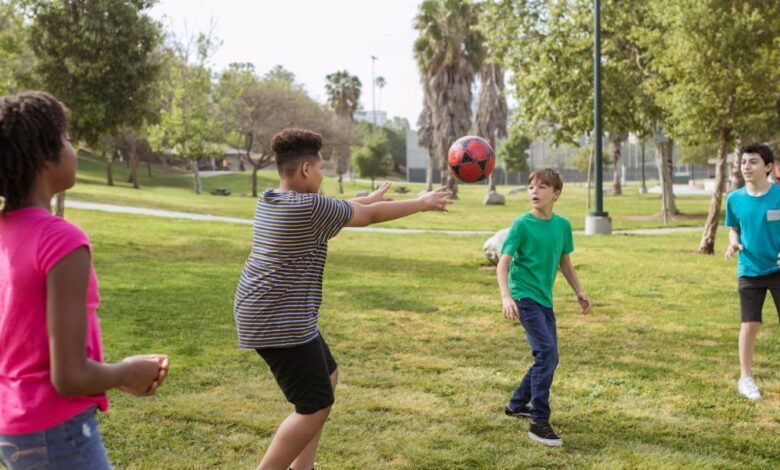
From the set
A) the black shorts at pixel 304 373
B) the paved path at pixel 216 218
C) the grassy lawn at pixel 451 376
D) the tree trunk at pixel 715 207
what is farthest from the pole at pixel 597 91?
the black shorts at pixel 304 373

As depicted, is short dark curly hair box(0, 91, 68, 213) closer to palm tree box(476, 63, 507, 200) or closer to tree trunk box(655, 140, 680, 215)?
tree trunk box(655, 140, 680, 215)

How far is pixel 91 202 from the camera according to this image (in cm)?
2941

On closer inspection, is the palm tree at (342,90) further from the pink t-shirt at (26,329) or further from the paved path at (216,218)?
the pink t-shirt at (26,329)

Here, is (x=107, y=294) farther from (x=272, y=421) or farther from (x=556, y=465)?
(x=556, y=465)

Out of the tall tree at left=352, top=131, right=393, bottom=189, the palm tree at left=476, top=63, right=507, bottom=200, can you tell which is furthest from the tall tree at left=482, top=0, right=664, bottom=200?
the tall tree at left=352, top=131, right=393, bottom=189

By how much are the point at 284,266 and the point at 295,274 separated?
0.21 feet

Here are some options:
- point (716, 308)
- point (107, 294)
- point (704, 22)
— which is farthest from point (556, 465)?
point (704, 22)

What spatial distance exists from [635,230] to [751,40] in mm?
10099

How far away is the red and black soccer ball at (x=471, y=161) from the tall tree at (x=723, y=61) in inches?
417

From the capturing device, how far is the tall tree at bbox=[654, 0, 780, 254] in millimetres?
14469

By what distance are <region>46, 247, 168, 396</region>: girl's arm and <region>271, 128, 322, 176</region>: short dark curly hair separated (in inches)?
66.1

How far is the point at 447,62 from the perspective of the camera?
4628cm

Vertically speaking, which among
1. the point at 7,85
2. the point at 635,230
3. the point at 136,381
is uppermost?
the point at 7,85

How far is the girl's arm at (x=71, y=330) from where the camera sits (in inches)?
80.2
